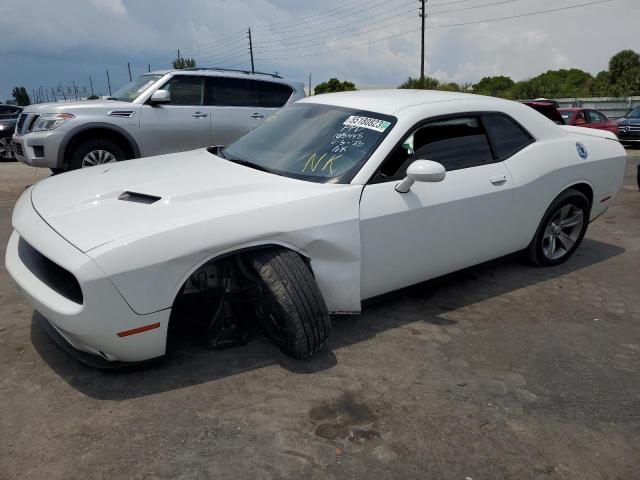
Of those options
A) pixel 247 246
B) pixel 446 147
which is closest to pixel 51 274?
pixel 247 246

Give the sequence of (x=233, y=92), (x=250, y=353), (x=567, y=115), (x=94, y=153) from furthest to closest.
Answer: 1. (x=567, y=115)
2. (x=233, y=92)
3. (x=94, y=153)
4. (x=250, y=353)

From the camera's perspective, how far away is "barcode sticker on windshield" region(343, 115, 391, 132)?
3419 mm

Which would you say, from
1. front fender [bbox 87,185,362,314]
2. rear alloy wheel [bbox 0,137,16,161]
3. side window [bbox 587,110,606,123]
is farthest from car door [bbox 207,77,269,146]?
side window [bbox 587,110,606,123]

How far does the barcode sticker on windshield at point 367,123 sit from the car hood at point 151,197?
0.56 m

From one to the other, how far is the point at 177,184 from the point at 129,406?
1.26 metres

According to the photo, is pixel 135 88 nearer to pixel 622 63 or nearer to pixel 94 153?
pixel 94 153

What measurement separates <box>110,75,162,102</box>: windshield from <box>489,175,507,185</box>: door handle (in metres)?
5.65

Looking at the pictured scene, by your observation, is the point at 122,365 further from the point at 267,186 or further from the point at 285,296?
the point at 267,186

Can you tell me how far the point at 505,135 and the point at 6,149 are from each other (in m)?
12.1

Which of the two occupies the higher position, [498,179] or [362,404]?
[498,179]

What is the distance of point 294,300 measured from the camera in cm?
283

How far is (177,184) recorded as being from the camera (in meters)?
3.12

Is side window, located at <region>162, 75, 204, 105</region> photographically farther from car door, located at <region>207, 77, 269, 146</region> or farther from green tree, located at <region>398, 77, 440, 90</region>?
green tree, located at <region>398, 77, 440, 90</region>

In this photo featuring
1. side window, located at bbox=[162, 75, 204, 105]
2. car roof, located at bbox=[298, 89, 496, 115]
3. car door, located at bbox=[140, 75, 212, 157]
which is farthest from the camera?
side window, located at bbox=[162, 75, 204, 105]
